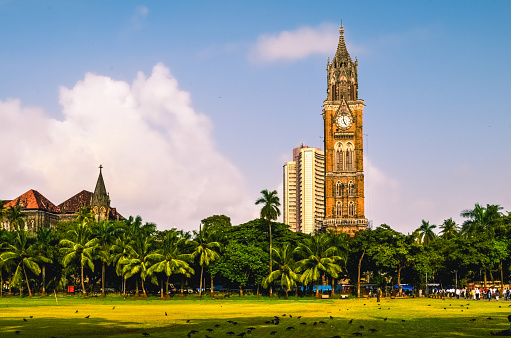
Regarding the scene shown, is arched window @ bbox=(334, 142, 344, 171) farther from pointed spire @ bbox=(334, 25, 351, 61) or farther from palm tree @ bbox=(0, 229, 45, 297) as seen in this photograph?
palm tree @ bbox=(0, 229, 45, 297)

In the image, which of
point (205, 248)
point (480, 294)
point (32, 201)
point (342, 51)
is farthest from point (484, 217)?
point (32, 201)

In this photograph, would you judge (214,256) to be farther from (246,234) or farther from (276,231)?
(276,231)

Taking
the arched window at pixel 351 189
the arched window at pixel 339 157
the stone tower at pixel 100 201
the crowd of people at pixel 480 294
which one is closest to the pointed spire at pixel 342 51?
the arched window at pixel 339 157

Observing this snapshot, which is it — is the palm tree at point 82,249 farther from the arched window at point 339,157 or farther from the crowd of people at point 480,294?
the arched window at point 339,157

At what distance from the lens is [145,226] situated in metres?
115

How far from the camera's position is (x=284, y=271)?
92.1m

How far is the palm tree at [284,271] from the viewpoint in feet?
299

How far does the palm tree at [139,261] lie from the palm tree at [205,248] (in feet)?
22.3

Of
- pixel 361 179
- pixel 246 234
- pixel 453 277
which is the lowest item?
pixel 453 277

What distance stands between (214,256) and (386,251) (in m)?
26.2

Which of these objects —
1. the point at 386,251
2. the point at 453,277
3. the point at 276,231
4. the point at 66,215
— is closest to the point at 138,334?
the point at 386,251

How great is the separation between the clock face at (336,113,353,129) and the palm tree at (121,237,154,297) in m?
88.7

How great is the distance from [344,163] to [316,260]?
8035 centimetres

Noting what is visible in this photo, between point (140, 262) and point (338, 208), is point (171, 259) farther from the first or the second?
point (338, 208)
